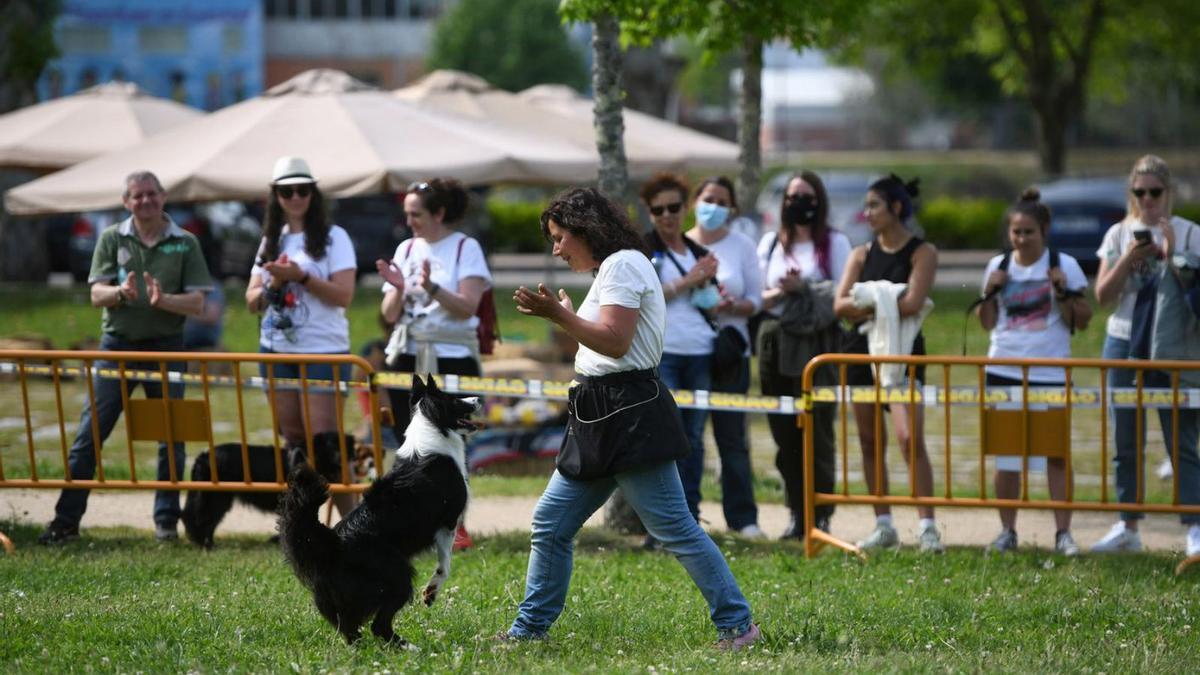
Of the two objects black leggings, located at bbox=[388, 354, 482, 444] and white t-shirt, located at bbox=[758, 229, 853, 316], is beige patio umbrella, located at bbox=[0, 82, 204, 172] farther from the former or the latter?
white t-shirt, located at bbox=[758, 229, 853, 316]

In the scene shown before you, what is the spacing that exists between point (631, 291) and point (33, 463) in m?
4.43

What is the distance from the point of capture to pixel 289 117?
1291cm

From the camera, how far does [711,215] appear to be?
329 inches

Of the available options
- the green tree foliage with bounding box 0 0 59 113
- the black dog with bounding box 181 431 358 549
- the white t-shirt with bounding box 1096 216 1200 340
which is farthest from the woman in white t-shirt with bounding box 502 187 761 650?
the green tree foliage with bounding box 0 0 59 113

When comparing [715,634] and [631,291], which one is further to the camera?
[715,634]

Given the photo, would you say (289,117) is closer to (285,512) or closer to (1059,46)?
(285,512)

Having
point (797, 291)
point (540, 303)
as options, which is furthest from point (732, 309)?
point (540, 303)

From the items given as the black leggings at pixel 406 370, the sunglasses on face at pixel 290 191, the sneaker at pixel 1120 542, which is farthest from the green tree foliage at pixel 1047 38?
the sunglasses on face at pixel 290 191

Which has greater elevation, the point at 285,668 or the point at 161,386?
the point at 161,386

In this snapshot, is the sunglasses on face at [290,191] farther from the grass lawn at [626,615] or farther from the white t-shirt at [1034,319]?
the white t-shirt at [1034,319]

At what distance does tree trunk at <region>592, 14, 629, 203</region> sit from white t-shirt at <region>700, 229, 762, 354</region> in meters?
0.71

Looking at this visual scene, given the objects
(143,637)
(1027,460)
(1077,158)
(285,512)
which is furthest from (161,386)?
(1077,158)

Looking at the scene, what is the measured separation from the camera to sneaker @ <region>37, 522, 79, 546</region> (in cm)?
820

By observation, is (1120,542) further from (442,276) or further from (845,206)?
(845,206)
